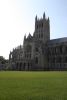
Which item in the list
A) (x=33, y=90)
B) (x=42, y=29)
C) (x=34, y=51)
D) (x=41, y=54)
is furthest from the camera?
(x=42, y=29)

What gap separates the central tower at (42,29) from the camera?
124812 mm

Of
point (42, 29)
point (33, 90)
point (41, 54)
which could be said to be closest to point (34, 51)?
point (41, 54)

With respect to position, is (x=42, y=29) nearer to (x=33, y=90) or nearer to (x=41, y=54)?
(x=41, y=54)

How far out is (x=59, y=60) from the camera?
109 m

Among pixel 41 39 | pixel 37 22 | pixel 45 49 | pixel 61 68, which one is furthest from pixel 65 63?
pixel 37 22

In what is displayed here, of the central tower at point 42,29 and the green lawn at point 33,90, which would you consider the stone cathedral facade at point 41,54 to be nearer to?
the central tower at point 42,29

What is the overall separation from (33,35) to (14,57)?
669 inches

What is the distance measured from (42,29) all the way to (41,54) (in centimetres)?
2065

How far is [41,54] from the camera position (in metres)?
112

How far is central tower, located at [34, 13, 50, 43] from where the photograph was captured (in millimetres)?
124812

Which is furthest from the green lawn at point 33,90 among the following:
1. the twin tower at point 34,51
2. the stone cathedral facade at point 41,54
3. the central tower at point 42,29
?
the central tower at point 42,29

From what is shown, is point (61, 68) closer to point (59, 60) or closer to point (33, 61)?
point (59, 60)

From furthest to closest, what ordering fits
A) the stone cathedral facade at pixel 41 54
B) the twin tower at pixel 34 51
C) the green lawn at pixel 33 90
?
the twin tower at pixel 34 51 < the stone cathedral facade at pixel 41 54 < the green lawn at pixel 33 90

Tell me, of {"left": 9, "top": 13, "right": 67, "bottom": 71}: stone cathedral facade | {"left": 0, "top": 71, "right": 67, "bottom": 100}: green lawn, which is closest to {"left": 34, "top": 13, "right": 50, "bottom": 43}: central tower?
{"left": 9, "top": 13, "right": 67, "bottom": 71}: stone cathedral facade
